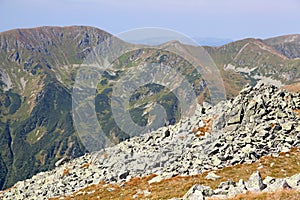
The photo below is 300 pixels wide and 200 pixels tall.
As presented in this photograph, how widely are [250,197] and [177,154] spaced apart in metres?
34.0

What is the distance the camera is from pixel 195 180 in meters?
41.2

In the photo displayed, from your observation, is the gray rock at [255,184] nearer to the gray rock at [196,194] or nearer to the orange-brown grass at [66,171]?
the gray rock at [196,194]

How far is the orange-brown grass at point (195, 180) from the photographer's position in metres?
38.0

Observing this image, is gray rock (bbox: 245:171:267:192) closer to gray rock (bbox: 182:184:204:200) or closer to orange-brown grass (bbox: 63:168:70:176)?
gray rock (bbox: 182:184:204:200)

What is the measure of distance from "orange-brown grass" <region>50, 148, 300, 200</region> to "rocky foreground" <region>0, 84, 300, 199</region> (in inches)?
64.9

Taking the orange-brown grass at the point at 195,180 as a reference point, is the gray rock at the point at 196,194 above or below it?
above

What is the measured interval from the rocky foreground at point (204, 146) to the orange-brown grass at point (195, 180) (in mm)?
1648

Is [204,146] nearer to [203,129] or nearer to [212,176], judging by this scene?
[203,129]

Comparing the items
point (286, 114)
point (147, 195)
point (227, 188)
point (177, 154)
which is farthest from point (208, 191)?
point (286, 114)

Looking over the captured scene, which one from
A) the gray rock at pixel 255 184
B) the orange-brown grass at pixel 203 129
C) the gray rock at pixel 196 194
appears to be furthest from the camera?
the orange-brown grass at pixel 203 129

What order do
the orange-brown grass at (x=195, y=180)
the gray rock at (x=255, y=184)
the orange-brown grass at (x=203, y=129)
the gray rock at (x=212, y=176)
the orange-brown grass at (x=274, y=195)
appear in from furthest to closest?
1. the orange-brown grass at (x=203, y=129)
2. the gray rock at (x=212, y=176)
3. the orange-brown grass at (x=195, y=180)
4. the gray rock at (x=255, y=184)
5. the orange-brown grass at (x=274, y=195)

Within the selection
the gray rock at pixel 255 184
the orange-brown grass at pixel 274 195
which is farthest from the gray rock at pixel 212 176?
the orange-brown grass at pixel 274 195

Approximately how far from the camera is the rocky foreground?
50469 millimetres

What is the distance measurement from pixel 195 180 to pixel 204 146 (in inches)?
649
